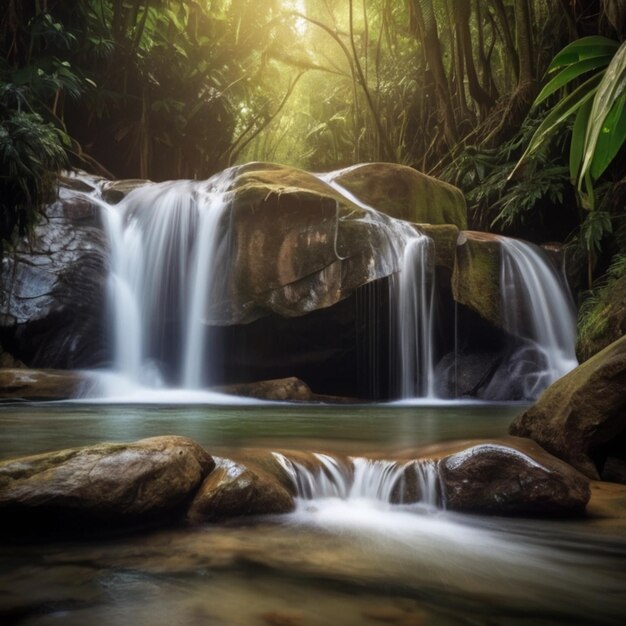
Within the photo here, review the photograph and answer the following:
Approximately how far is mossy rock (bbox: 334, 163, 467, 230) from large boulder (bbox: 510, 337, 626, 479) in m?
7.14

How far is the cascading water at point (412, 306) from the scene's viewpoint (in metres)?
8.45

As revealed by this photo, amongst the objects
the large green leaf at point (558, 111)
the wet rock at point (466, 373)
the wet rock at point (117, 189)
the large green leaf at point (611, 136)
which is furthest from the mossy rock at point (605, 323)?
the wet rock at point (117, 189)

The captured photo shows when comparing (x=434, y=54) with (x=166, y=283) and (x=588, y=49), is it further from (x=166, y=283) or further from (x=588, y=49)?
(x=588, y=49)

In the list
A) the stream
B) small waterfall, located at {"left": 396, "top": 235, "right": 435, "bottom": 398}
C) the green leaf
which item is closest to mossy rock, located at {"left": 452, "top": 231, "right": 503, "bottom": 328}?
small waterfall, located at {"left": 396, "top": 235, "right": 435, "bottom": 398}

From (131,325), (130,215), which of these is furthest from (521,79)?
(131,325)

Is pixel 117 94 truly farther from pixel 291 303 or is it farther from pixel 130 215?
pixel 291 303

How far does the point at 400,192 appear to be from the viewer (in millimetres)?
10562

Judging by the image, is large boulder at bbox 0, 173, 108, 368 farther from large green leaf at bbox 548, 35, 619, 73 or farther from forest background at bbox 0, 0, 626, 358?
large green leaf at bbox 548, 35, 619, 73

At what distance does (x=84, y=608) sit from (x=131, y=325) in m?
7.72

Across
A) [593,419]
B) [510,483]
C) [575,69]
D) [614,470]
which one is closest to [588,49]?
[575,69]

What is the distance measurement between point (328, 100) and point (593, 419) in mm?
17970

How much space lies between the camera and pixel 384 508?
3068mm

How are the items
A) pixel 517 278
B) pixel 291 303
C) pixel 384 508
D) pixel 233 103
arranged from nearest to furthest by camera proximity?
pixel 384 508 < pixel 291 303 < pixel 517 278 < pixel 233 103

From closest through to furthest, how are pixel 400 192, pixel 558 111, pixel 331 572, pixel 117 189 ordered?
pixel 331 572 < pixel 558 111 < pixel 400 192 < pixel 117 189
